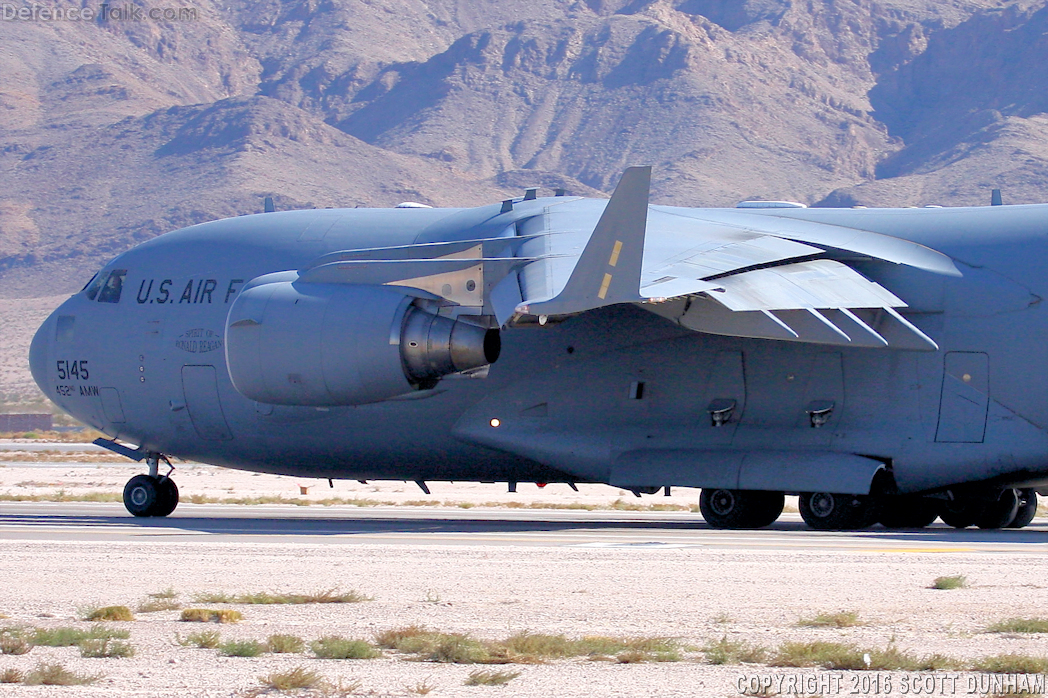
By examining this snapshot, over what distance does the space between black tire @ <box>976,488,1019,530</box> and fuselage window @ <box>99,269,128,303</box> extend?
12.6 meters

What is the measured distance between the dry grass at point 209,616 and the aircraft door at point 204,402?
35.2 ft

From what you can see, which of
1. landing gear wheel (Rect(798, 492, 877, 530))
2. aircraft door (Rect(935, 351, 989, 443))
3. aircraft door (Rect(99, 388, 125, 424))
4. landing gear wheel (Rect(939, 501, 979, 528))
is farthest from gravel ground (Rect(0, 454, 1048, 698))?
aircraft door (Rect(99, 388, 125, 424))

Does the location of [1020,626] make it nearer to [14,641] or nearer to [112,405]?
[14,641]

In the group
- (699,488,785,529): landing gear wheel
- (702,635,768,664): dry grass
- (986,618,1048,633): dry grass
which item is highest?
(699,488,785,529): landing gear wheel

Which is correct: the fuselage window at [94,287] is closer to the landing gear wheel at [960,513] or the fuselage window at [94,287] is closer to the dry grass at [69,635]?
the landing gear wheel at [960,513]

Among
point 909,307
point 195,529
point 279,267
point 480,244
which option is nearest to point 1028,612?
point 909,307

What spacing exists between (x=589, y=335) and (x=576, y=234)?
1666mm

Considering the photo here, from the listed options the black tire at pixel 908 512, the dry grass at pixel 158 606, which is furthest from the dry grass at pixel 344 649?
the black tire at pixel 908 512

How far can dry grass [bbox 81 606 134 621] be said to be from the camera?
10.8m

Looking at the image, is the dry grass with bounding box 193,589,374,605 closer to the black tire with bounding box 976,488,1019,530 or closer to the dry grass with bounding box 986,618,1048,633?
the dry grass with bounding box 986,618,1048,633

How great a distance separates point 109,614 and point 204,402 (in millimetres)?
10849

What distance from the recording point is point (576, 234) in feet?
60.4

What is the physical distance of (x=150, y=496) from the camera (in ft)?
71.3

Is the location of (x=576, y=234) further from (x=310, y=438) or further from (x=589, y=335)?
(x=310, y=438)
